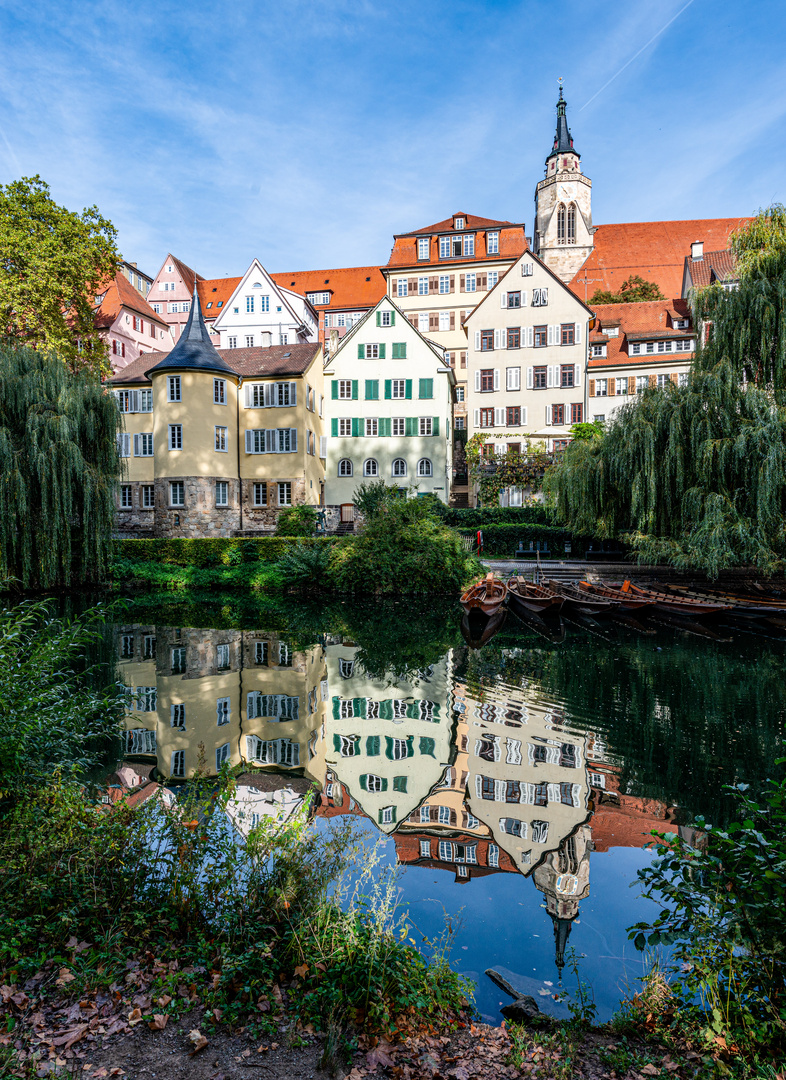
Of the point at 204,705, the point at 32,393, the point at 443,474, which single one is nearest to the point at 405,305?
the point at 443,474

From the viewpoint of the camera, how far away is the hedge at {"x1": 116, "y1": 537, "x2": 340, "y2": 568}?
27938mm

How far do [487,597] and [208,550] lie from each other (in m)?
14.6

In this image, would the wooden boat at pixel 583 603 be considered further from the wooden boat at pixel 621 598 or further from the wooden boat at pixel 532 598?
the wooden boat at pixel 532 598

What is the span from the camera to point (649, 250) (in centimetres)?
5956

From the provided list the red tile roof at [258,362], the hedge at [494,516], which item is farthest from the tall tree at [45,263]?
the hedge at [494,516]

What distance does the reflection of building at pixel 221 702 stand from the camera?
793 cm

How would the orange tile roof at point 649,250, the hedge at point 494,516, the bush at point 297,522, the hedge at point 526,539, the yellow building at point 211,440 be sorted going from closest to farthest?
the hedge at point 526,539, the hedge at point 494,516, the bush at point 297,522, the yellow building at point 211,440, the orange tile roof at point 649,250

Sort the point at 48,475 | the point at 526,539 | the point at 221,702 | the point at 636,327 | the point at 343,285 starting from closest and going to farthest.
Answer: the point at 221,702, the point at 48,475, the point at 526,539, the point at 636,327, the point at 343,285

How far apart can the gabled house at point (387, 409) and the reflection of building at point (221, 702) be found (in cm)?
2057

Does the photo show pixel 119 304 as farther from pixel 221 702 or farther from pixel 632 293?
pixel 221 702

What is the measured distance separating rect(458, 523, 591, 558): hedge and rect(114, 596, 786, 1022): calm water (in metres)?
13.7

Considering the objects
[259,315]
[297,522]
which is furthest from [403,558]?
[259,315]

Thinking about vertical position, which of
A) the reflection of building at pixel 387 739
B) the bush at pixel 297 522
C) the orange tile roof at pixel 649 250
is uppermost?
the orange tile roof at pixel 649 250

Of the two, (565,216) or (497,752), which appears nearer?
(497,752)
